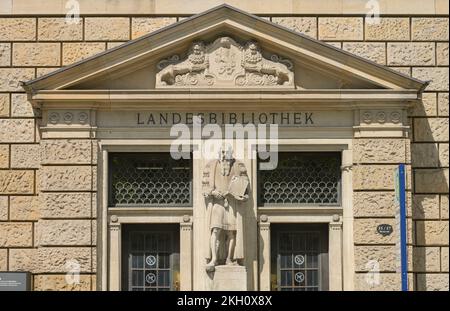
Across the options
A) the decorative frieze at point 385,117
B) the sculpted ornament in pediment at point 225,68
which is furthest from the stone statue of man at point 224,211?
the decorative frieze at point 385,117

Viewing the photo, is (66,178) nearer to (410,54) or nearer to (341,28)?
(341,28)

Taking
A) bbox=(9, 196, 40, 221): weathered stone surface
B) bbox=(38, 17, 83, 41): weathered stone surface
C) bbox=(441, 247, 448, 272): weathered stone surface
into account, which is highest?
bbox=(38, 17, 83, 41): weathered stone surface

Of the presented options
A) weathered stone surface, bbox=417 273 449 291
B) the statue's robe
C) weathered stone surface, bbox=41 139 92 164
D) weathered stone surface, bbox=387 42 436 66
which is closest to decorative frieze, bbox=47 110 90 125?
weathered stone surface, bbox=41 139 92 164

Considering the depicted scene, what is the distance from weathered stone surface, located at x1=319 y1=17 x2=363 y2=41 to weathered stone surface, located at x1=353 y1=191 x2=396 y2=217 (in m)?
3.30

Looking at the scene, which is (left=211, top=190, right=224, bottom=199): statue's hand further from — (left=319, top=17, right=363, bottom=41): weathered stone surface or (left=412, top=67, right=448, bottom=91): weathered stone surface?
(left=412, top=67, right=448, bottom=91): weathered stone surface

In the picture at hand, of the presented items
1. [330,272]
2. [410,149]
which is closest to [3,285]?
[330,272]

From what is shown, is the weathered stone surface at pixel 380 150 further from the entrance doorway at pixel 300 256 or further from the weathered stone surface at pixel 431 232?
the entrance doorway at pixel 300 256

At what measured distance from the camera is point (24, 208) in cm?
2861

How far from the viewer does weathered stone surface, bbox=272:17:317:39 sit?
2922 centimetres

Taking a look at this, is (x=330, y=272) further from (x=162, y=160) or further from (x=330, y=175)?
(x=162, y=160)

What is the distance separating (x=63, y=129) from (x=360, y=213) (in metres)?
6.16

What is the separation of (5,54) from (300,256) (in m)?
7.28

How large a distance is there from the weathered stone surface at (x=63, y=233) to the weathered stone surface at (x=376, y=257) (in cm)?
539

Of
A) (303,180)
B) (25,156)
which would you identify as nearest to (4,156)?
(25,156)
